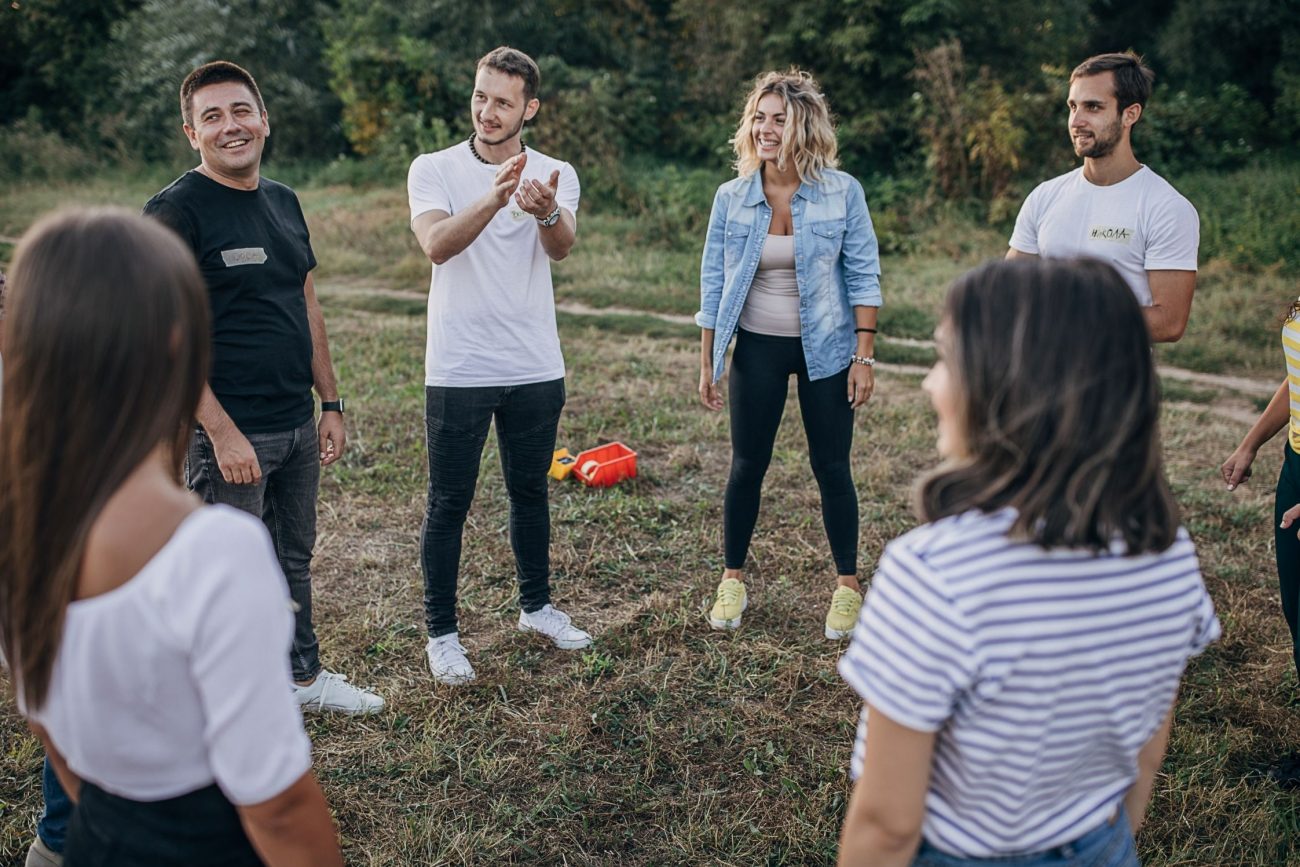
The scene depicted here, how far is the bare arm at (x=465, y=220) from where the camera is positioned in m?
3.13

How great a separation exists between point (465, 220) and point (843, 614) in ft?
6.32

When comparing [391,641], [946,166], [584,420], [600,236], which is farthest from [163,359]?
[946,166]

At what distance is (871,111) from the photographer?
14.4 m

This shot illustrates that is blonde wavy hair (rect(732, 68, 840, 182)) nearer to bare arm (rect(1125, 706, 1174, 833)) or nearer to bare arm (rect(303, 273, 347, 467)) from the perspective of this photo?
bare arm (rect(303, 273, 347, 467))

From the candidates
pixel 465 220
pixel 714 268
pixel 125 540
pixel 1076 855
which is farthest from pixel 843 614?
pixel 125 540

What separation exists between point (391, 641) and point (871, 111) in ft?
40.9

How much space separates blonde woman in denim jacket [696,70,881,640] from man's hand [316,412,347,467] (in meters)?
1.32

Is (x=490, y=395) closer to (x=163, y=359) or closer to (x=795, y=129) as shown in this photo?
(x=795, y=129)

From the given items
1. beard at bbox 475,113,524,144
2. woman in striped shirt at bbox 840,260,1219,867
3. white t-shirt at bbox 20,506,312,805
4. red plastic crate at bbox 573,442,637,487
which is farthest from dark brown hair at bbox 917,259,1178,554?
red plastic crate at bbox 573,442,637,487

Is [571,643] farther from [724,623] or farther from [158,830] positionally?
[158,830]

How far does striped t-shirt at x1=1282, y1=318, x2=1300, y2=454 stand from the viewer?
2672 mm

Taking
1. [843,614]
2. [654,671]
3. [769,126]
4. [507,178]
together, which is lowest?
[654,671]

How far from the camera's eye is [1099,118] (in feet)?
10.5

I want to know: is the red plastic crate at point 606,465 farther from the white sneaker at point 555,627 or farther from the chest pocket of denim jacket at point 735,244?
the chest pocket of denim jacket at point 735,244
